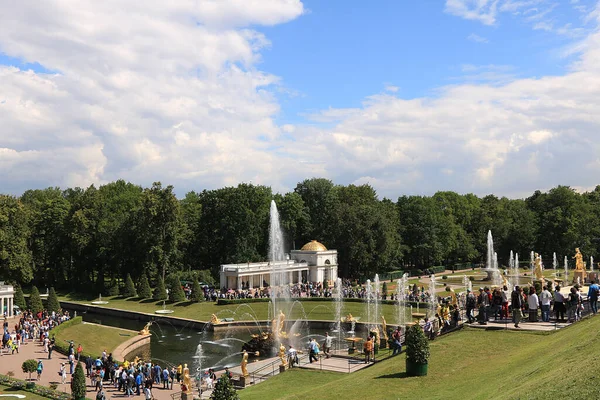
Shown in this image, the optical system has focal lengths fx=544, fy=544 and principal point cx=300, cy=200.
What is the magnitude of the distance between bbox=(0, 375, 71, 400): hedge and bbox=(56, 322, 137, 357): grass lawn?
37.9ft

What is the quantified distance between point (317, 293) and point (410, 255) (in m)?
38.3

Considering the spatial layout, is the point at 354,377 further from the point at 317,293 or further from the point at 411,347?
the point at 317,293

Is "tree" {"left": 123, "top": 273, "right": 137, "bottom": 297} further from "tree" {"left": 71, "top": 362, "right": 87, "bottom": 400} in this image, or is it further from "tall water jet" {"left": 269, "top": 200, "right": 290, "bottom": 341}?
"tree" {"left": 71, "top": 362, "right": 87, "bottom": 400}

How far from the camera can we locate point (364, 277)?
81812 mm

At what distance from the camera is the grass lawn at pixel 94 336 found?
42.7 metres

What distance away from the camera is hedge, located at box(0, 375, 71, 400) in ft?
87.4

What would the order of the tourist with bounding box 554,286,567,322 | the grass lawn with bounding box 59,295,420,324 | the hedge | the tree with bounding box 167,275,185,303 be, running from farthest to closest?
the tree with bounding box 167,275,185,303 → the grass lawn with bounding box 59,295,420,324 → the hedge → the tourist with bounding box 554,286,567,322

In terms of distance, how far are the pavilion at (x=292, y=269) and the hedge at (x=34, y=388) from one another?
40.5m

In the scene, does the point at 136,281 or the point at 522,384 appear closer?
the point at 522,384

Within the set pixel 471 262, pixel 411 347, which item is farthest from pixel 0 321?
pixel 471 262

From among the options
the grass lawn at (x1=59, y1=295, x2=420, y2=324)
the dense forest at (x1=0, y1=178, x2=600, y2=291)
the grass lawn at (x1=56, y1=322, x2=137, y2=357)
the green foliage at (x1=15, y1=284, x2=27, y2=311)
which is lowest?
the grass lawn at (x1=56, y1=322, x2=137, y2=357)

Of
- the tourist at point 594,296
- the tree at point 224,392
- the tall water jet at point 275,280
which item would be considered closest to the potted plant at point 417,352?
the tree at point 224,392

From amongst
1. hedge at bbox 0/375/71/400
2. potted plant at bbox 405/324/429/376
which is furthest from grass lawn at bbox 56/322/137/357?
potted plant at bbox 405/324/429/376

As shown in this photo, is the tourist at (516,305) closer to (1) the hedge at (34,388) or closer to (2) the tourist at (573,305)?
(2) the tourist at (573,305)
